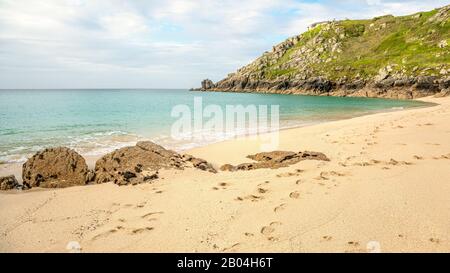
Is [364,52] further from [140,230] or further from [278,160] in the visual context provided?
[140,230]

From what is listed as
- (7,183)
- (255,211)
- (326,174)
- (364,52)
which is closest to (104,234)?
(255,211)

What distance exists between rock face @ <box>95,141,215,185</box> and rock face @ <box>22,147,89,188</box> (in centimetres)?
63

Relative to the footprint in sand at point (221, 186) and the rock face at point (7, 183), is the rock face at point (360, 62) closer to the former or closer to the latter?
the footprint in sand at point (221, 186)

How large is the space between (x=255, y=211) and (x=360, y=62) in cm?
11774

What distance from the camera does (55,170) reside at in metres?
10.9

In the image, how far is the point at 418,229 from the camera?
20.5ft

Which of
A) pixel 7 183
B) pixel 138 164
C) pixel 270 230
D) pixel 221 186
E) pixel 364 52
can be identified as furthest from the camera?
pixel 364 52

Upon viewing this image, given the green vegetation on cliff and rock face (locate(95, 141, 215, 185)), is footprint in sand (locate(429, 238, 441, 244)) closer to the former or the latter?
rock face (locate(95, 141, 215, 185))

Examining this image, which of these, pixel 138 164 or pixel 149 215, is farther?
pixel 138 164

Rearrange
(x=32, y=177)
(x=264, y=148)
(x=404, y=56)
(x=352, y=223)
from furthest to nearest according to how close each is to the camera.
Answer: (x=404, y=56)
(x=264, y=148)
(x=32, y=177)
(x=352, y=223)
